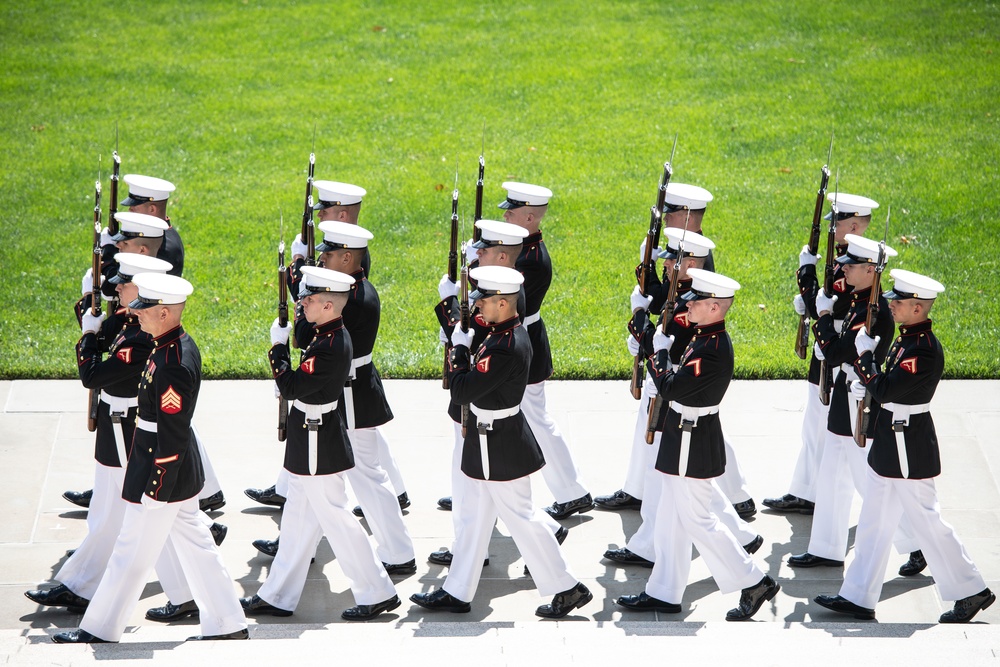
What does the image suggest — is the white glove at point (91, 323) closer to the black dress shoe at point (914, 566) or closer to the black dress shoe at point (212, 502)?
the black dress shoe at point (212, 502)

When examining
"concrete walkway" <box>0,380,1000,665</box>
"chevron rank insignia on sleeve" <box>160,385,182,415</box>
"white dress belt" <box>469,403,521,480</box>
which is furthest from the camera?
"white dress belt" <box>469,403,521,480</box>

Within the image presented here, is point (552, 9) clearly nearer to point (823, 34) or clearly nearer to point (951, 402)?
point (823, 34)

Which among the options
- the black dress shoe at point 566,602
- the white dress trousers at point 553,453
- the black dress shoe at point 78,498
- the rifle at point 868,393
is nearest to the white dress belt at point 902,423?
the rifle at point 868,393

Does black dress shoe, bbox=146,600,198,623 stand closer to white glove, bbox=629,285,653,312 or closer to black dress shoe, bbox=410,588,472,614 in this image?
black dress shoe, bbox=410,588,472,614

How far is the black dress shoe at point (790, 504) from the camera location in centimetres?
791

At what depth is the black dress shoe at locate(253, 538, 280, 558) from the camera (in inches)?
287

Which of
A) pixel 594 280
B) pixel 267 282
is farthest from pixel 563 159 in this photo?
pixel 267 282

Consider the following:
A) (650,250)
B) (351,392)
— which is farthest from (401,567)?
(650,250)

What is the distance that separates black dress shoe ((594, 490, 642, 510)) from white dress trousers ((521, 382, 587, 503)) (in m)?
0.19

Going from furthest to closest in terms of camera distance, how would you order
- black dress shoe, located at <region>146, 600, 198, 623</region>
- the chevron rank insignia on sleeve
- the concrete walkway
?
black dress shoe, located at <region>146, 600, 198, 623</region>, the chevron rank insignia on sleeve, the concrete walkway

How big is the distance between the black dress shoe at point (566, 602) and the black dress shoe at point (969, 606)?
72.6 inches

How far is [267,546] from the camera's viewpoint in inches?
288

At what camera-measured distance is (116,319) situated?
697 centimetres

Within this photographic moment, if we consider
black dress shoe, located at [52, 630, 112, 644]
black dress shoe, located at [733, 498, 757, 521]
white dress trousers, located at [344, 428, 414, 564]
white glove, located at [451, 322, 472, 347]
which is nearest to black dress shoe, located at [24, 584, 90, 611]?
black dress shoe, located at [52, 630, 112, 644]
